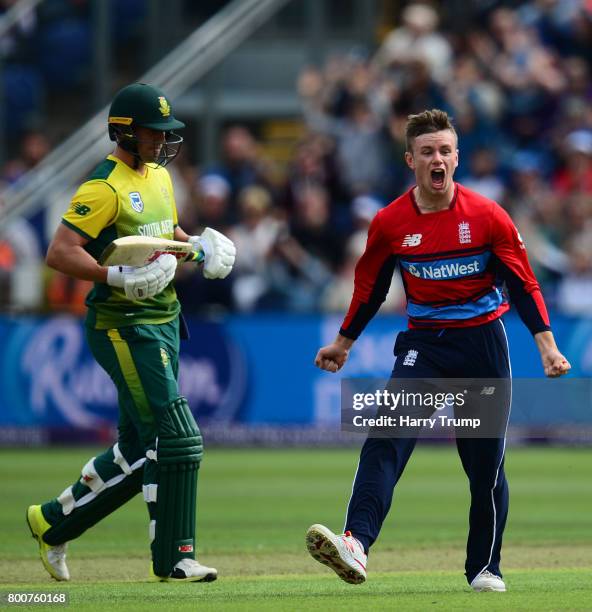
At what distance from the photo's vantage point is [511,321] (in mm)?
17641

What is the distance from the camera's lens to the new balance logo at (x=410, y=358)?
739 centimetres

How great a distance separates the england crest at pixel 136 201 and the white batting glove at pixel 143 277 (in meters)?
0.35

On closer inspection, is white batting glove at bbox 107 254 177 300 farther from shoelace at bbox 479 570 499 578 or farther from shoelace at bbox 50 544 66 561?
shoelace at bbox 479 570 499 578

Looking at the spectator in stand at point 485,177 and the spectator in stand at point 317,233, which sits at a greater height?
the spectator in stand at point 485,177

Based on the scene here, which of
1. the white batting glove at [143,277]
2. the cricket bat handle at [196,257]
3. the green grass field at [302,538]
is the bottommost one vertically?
the green grass field at [302,538]

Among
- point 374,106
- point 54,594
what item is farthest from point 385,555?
point 374,106

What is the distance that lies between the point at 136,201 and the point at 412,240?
1.58 m

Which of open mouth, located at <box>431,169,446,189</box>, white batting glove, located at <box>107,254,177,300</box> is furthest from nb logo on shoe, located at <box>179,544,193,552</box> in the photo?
open mouth, located at <box>431,169,446,189</box>

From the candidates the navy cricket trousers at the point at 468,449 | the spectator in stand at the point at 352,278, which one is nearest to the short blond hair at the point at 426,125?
the navy cricket trousers at the point at 468,449

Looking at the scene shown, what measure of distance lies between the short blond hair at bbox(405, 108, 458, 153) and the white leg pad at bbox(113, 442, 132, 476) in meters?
2.35

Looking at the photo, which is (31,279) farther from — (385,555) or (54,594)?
(54,594)

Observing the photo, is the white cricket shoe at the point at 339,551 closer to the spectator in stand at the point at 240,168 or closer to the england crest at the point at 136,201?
the england crest at the point at 136,201

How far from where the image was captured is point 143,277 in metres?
7.65

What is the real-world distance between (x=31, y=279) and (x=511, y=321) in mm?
5913
